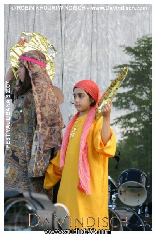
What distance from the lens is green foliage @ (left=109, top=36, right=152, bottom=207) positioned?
4.78m

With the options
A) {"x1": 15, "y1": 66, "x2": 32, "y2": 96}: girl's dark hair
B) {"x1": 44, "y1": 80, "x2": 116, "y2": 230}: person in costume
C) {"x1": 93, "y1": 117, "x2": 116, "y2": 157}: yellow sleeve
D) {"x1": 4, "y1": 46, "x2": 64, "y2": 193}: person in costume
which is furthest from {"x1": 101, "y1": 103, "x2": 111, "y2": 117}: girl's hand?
{"x1": 15, "y1": 66, "x2": 32, "y2": 96}: girl's dark hair

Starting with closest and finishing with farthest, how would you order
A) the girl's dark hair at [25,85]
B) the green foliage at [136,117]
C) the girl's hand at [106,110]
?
the girl's hand at [106,110] < the girl's dark hair at [25,85] < the green foliage at [136,117]

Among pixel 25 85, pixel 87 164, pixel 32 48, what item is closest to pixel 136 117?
pixel 32 48

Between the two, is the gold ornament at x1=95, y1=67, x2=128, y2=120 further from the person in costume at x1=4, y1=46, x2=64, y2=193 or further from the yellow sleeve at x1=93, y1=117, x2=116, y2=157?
the person in costume at x1=4, y1=46, x2=64, y2=193

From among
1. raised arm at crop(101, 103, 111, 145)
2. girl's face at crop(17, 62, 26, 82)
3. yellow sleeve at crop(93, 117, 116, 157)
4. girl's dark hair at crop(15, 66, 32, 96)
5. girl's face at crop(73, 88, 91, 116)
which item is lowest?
yellow sleeve at crop(93, 117, 116, 157)

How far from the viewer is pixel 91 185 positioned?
9.87ft

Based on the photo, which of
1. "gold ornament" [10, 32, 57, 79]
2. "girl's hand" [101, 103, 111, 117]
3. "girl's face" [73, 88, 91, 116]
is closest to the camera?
"girl's hand" [101, 103, 111, 117]

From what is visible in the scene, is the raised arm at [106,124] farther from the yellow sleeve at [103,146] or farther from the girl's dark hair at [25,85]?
the girl's dark hair at [25,85]

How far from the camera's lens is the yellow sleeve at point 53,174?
325 cm

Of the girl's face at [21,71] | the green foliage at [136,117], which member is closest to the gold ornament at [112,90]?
the girl's face at [21,71]

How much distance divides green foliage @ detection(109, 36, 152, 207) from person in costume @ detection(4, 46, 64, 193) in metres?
1.56

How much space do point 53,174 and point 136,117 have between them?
1817 mm

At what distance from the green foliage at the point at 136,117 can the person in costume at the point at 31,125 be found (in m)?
1.56

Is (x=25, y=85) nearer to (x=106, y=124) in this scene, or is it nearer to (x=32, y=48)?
(x=32, y=48)
